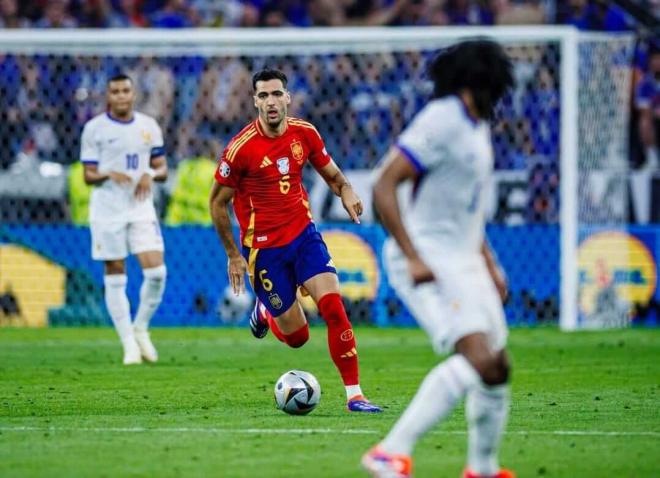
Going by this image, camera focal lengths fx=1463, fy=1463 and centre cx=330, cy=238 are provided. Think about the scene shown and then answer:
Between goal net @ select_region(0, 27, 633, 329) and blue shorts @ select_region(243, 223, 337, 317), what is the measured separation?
756 centimetres

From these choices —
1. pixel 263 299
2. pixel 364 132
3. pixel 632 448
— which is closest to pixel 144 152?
pixel 263 299

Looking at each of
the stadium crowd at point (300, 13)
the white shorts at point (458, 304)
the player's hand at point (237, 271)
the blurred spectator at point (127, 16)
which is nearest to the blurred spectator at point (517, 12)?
the stadium crowd at point (300, 13)

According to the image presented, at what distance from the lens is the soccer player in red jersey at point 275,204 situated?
34.4ft

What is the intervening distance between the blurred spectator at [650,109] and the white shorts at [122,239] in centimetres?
837

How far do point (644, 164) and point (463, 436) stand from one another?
40.2 feet

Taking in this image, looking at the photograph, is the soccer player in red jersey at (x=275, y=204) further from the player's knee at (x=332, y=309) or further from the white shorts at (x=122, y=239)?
the white shorts at (x=122, y=239)

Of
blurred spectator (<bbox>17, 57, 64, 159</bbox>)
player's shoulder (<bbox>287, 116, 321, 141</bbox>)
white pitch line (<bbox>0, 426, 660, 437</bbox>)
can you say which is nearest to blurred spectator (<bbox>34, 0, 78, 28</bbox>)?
blurred spectator (<bbox>17, 57, 64, 159</bbox>)

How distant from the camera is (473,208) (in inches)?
271

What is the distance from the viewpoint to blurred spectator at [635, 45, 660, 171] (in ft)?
66.4

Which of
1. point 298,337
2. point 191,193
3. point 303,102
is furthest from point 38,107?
point 298,337

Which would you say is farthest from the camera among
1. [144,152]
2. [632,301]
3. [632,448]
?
[632,301]

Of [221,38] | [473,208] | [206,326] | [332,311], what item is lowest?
[206,326]

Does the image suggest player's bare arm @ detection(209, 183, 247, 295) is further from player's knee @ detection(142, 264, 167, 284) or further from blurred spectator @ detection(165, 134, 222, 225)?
blurred spectator @ detection(165, 134, 222, 225)

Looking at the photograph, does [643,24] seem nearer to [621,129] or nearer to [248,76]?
[621,129]
